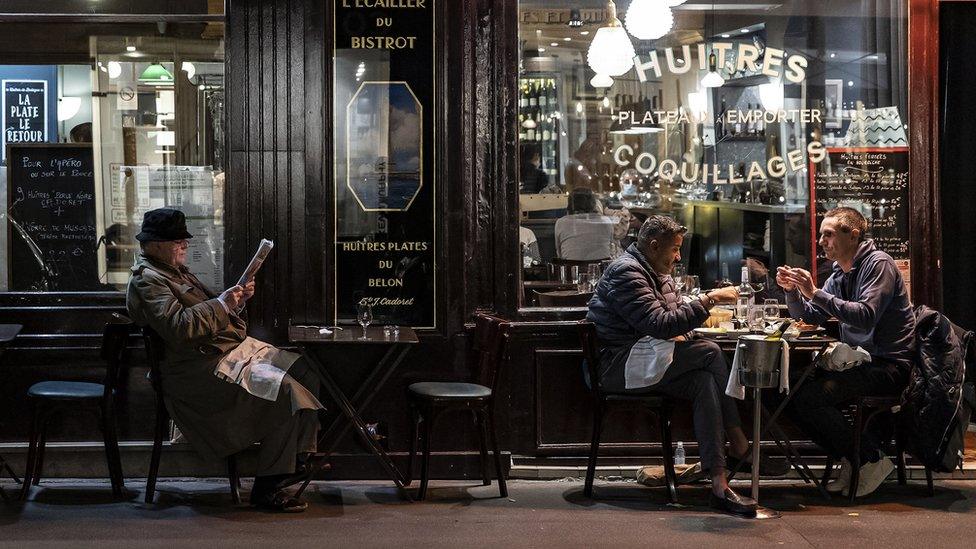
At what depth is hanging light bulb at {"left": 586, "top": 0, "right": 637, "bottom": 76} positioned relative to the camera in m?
7.67

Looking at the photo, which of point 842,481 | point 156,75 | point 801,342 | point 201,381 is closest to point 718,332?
point 801,342

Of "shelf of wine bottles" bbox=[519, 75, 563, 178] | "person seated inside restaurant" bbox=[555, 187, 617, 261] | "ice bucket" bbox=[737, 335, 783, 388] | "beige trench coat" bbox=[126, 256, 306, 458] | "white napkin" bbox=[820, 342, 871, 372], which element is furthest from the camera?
"person seated inside restaurant" bbox=[555, 187, 617, 261]

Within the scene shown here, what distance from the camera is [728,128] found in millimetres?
7812

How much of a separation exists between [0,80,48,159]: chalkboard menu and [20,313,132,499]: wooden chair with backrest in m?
1.30

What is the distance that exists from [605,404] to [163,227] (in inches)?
99.7

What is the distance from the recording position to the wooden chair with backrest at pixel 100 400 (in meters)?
6.69

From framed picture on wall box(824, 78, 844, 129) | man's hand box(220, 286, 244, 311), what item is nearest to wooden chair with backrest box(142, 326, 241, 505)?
man's hand box(220, 286, 244, 311)

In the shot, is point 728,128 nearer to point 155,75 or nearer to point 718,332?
point 718,332

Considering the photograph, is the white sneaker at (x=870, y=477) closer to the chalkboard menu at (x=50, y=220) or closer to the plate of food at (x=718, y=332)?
the plate of food at (x=718, y=332)

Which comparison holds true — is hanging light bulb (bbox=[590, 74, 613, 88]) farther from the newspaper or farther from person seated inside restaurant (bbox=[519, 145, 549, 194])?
the newspaper

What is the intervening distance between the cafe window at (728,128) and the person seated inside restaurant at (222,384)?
6.28ft

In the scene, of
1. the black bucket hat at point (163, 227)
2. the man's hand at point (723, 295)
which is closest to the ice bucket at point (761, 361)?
the man's hand at point (723, 295)

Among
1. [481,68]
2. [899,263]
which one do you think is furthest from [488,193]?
[899,263]

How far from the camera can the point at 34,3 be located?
726 cm
